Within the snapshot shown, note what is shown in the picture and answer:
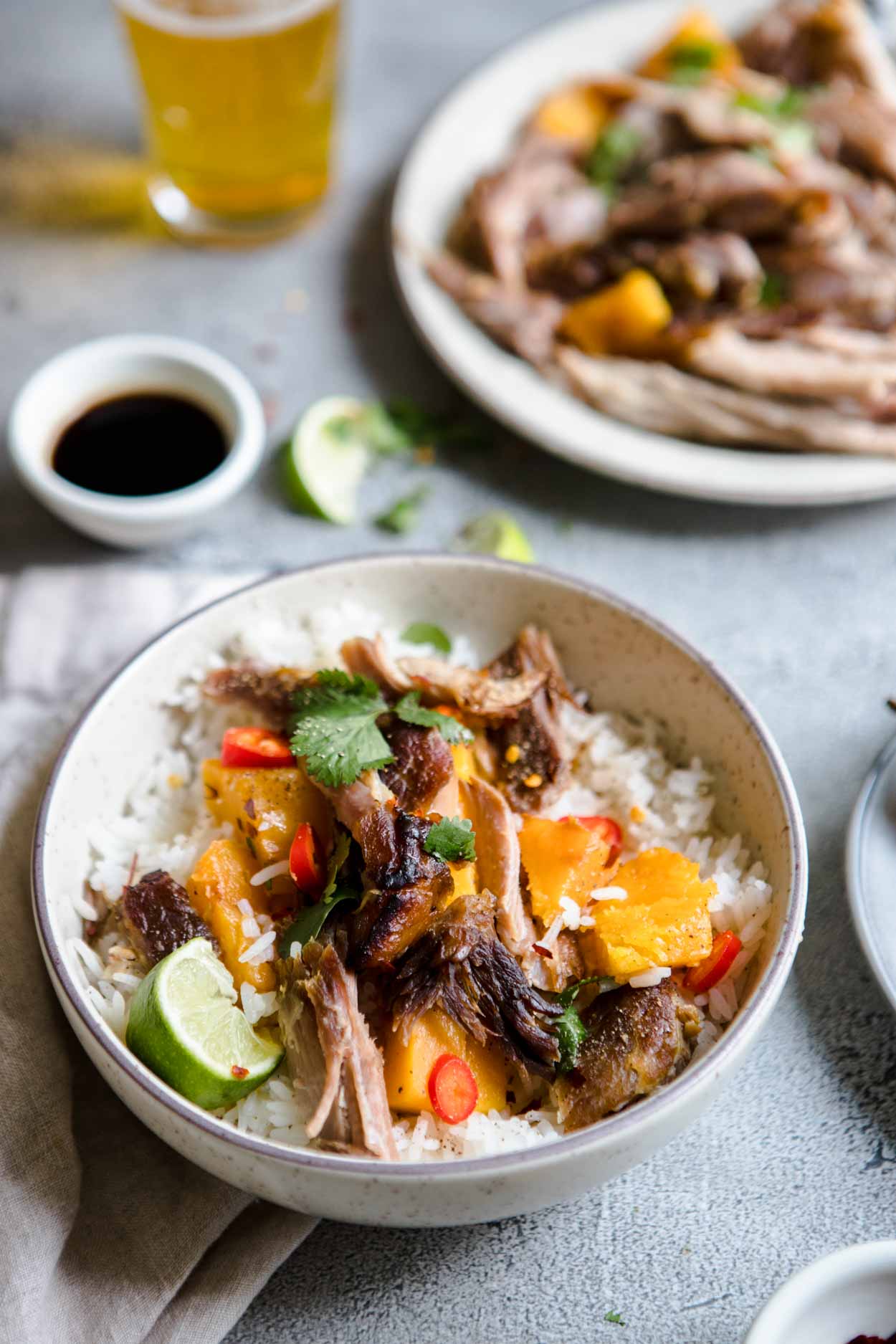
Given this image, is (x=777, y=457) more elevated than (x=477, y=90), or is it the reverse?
(x=477, y=90)

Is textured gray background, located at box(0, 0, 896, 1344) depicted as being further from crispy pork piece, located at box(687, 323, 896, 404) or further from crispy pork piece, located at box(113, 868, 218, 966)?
crispy pork piece, located at box(113, 868, 218, 966)

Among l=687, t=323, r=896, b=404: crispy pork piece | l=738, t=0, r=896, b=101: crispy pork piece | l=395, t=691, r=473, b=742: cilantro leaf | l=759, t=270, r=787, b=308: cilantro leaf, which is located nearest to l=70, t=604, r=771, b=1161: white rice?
l=395, t=691, r=473, b=742: cilantro leaf

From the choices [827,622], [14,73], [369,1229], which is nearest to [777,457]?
[827,622]

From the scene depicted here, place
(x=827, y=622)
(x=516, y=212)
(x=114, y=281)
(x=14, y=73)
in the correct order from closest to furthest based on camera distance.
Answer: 1. (x=827, y=622)
2. (x=516, y=212)
3. (x=114, y=281)
4. (x=14, y=73)

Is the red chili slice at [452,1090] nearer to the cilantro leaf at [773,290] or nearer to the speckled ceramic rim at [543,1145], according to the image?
the speckled ceramic rim at [543,1145]

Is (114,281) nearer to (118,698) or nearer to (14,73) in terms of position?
(14,73)

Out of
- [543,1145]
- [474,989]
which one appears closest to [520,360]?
[474,989]
